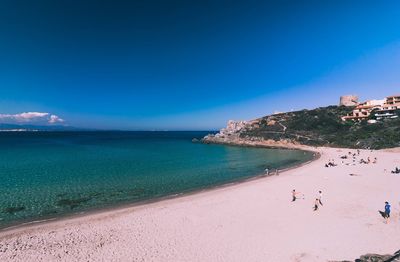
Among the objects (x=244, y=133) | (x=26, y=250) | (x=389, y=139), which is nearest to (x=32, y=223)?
(x=26, y=250)

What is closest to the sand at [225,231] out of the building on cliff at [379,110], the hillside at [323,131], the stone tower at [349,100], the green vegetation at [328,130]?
the green vegetation at [328,130]

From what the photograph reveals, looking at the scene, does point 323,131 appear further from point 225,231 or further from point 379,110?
point 225,231

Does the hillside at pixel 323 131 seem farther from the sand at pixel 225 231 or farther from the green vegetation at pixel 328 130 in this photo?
the sand at pixel 225 231

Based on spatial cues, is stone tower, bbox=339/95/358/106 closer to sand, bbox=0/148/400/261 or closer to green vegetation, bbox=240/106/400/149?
green vegetation, bbox=240/106/400/149

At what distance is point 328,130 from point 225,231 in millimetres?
79250

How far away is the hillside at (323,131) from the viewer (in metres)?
64.6

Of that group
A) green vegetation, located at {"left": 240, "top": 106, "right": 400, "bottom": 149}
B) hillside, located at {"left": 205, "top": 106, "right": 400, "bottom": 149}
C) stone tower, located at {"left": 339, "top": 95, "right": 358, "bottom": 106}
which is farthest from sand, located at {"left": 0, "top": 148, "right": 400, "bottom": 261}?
stone tower, located at {"left": 339, "top": 95, "right": 358, "bottom": 106}

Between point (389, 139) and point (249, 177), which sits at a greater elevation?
point (389, 139)

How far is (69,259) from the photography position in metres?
11.7

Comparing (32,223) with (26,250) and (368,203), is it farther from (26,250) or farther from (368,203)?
(368,203)

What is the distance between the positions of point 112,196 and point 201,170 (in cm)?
1574

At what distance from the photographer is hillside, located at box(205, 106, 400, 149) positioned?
212ft

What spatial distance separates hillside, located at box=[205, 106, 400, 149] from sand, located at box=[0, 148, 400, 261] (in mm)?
49669

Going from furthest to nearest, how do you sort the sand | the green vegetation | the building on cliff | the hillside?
the building on cliff, the hillside, the green vegetation, the sand
